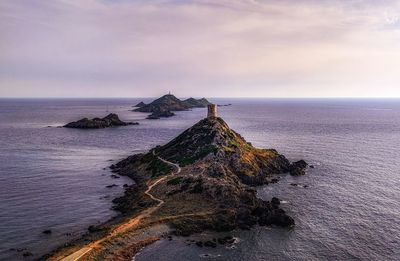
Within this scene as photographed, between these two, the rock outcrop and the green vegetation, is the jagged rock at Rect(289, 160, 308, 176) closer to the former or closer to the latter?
the rock outcrop

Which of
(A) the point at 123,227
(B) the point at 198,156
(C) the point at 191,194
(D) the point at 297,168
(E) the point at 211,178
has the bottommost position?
(A) the point at 123,227

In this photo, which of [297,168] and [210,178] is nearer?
[210,178]

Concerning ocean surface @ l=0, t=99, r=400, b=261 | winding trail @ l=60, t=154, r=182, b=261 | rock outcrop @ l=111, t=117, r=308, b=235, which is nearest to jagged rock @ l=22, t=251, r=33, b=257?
ocean surface @ l=0, t=99, r=400, b=261

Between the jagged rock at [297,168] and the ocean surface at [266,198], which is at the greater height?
the jagged rock at [297,168]

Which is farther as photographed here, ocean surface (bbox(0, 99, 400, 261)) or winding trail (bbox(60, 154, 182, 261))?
ocean surface (bbox(0, 99, 400, 261))

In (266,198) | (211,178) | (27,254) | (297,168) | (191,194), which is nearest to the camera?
(27,254)

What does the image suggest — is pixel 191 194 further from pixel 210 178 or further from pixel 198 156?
pixel 198 156

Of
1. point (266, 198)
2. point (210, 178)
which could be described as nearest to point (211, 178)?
point (210, 178)

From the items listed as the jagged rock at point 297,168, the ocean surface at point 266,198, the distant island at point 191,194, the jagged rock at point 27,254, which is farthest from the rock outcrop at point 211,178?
the jagged rock at point 27,254

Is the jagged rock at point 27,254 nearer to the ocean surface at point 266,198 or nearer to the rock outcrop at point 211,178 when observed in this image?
the ocean surface at point 266,198
